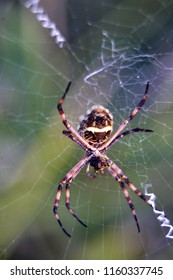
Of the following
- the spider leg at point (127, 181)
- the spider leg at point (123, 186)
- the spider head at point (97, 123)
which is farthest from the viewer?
the spider leg at point (127, 181)

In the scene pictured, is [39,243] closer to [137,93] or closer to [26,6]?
[137,93]

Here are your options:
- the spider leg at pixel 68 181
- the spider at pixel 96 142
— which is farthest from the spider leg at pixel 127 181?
the spider leg at pixel 68 181

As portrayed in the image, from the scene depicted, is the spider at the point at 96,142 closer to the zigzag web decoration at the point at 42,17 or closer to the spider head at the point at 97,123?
the spider head at the point at 97,123

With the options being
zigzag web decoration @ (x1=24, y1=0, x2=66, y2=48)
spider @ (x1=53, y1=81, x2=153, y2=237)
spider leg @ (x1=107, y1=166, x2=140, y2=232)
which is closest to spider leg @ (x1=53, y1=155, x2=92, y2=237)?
spider @ (x1=53, y1=81, x2=153, y2=237)

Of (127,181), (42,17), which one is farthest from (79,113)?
(42,17)

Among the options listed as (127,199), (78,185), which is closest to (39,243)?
(78,185)

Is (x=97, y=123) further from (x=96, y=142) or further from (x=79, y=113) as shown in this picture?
(x=79, y=113)
